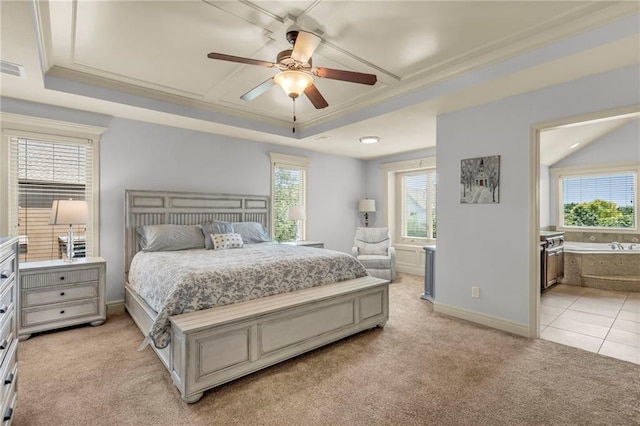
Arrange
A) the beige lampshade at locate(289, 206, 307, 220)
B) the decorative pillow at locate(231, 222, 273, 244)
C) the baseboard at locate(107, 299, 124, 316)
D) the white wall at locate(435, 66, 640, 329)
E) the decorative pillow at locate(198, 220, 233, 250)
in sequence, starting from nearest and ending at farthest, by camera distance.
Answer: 1. the white wall at locate(435, 66, 640, 329)
2. the baseboard at locate(107, 299, 124, 316)
3. the decorative pillow at locate(198, 220, 233, 250)
4. the decorative pillow at locate(231, 222, 273, 244)
5. the beige lampshade at locate(289, 206, 307, 220)

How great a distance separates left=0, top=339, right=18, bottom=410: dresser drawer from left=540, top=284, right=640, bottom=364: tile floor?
4.16m

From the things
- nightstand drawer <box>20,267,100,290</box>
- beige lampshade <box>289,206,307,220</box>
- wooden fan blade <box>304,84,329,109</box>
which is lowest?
nightstand drawer <box>20,267,100,290</box>

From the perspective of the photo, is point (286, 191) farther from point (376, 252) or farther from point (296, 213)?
point (376, 252)

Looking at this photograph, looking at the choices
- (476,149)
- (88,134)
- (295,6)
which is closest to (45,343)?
(88,134)

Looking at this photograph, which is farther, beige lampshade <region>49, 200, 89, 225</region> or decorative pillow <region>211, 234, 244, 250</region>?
decorative pillow <region>211, 234, 244, 250</region>

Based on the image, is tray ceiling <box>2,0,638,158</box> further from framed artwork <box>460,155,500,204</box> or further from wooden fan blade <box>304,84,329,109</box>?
framed artwork <box>460,155,500,204</box>

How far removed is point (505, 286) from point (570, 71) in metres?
2.11

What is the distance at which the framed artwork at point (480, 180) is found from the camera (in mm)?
3404

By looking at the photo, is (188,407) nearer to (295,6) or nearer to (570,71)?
(295,6)

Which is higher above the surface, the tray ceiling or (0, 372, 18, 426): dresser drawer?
the tray ceiling

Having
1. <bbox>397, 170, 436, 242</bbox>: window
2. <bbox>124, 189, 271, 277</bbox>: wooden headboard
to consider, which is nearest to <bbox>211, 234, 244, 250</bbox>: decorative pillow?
<bbox>124, 189, 271, 277</bbox>: wooden headboard

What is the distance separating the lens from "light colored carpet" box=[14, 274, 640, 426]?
6.35 feet

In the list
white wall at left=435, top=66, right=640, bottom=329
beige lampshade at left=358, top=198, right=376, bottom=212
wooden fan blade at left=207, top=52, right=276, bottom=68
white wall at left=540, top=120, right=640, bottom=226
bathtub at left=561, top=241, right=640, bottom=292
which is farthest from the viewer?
beige lampshade at left=358, top=198, right=376, bottom=212

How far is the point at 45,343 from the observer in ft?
9.73
